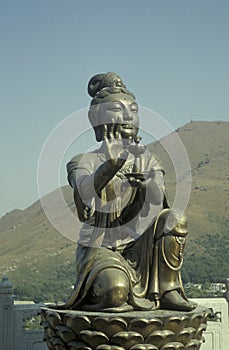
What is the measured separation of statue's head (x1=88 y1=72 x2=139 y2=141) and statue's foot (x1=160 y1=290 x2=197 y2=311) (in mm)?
1247

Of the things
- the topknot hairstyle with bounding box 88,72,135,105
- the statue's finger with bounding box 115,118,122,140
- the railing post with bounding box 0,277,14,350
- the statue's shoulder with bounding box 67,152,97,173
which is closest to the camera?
the statue's shoulder with bounding box 67,152,97,173

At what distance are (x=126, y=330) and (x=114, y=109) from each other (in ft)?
5.60

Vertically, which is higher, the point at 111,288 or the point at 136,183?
the point at 136,183

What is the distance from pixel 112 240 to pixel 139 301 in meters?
0.53

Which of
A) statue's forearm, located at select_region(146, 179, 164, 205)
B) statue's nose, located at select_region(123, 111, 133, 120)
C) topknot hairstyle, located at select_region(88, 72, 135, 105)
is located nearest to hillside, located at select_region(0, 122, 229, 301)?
topknot hairstyle, located at select_region(88, 72, 135, 105)

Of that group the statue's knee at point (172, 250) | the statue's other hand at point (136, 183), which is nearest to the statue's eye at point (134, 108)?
the statue's other hand at point (136, 183)

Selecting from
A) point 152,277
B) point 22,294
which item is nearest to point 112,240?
point 152,277

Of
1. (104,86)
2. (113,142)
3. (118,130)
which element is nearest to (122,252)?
(113,142)

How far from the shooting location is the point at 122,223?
4.13 m

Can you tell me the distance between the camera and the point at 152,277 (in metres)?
3.81

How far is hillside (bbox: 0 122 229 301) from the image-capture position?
17.7 m

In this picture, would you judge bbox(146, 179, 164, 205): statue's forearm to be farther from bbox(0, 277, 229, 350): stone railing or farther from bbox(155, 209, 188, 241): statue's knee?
bbox(0, 277, 229, 350): stone railing

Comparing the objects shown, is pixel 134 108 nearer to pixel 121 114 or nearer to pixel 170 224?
pixel 121 114

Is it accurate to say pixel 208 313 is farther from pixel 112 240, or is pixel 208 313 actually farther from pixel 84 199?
pixel 84 199
